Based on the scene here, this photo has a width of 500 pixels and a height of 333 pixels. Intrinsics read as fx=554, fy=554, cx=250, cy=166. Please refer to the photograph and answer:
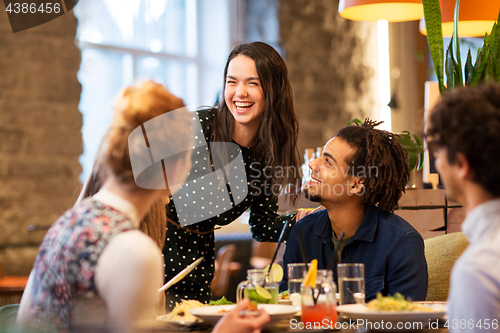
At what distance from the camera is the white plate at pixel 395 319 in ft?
4.01

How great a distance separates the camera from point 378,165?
211 centimetres

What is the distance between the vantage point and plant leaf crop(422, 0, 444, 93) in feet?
8.41

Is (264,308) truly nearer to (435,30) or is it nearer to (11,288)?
(435,30)

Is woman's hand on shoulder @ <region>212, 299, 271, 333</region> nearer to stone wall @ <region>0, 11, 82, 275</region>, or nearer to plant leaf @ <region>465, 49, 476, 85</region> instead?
plant leaf @ <region>465, 49, 476, 85</region>

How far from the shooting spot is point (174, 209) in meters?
2.33

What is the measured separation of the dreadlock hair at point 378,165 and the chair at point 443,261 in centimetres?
25

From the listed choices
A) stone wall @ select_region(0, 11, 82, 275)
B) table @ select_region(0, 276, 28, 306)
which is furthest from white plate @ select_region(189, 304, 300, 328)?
stone wall @ select_region(0, 11, 82, 275)

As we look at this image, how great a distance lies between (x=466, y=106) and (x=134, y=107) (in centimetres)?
60

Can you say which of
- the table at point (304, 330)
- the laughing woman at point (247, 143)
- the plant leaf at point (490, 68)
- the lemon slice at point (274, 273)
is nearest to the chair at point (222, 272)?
the laughing woman at point (247, 143)

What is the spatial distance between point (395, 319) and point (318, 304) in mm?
182

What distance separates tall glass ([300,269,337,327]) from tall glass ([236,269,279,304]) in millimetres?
162

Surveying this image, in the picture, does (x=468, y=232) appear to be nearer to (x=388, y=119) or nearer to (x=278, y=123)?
(x=278, y=123)

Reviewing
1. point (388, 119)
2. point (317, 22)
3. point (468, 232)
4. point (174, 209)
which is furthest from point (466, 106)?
point (388, 119)

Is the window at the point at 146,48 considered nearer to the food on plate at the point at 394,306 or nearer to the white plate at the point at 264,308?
the white plate at the point at 264,308
